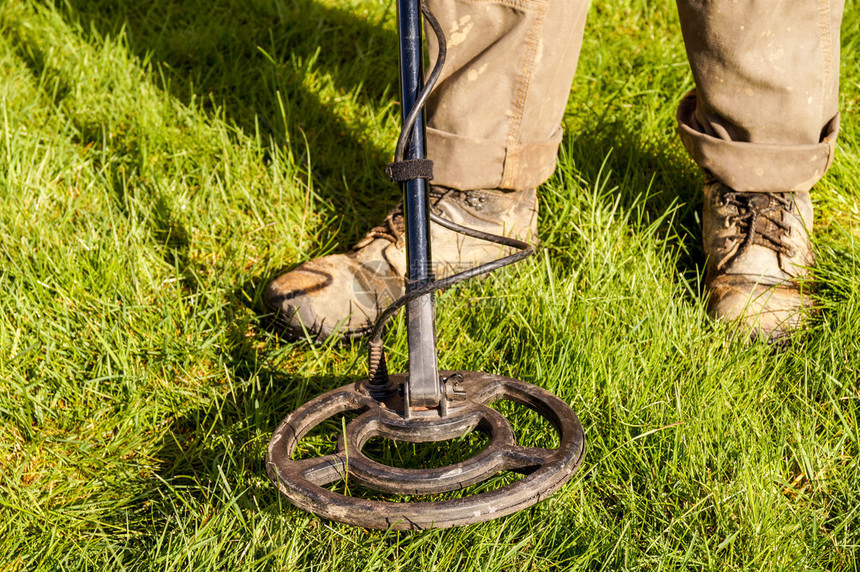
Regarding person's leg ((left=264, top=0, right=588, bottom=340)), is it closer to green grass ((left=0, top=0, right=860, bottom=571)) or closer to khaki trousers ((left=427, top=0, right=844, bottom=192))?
khaki trousers ((left=427, top=0, right=844, bottom=192))

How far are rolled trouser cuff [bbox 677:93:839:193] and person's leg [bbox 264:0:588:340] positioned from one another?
36cm

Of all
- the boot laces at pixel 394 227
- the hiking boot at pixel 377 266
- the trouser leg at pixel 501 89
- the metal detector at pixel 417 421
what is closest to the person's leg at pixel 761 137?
the trouser leg at pixel 501 89

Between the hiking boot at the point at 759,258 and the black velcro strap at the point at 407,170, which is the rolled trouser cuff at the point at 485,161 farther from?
the black velcro strap at the point at 407,170

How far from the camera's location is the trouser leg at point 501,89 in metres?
1.79

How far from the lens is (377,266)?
1998 millimetres

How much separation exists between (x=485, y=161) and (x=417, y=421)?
815mm

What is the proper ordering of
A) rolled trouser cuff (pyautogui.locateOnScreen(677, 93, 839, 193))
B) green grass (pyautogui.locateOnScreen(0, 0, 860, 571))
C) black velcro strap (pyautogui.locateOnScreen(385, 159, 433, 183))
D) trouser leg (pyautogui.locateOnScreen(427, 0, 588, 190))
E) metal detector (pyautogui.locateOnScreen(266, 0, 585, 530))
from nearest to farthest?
1. metal detector (pyautogui.locateOnScreen(266, 0, 585, 530))
2. black velcro strap (pyautogui.locateOnScreen(385, 159, 433, 183))
3. green grass (pyautogui.locateOnScreen(0, 0, 860, 571))
4. trouser leg (pyautogui.locateOnScreen(427, 0, 588, 190))
5. rolled trouser cuff (pyautogui.locateOnScreen(677, 93, 839, 193))

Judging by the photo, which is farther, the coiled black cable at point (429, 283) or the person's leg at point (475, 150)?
the person's leg at point (475, 150)

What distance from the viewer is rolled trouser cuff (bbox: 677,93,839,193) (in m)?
1.91

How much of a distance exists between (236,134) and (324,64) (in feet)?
1.66

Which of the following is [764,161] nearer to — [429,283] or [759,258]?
[759,258]

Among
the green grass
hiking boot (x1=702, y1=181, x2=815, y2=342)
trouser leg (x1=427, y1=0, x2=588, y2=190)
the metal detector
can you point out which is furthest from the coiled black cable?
hiking boot (x1=702, y1=181, x2=815, y2=342)

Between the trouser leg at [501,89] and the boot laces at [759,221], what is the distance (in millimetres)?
451

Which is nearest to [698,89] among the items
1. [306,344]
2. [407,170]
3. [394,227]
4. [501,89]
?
[501,89]
